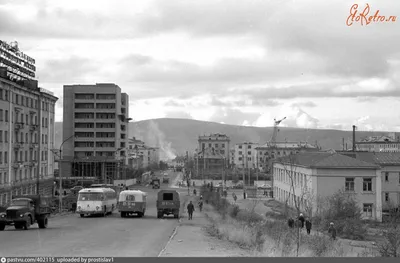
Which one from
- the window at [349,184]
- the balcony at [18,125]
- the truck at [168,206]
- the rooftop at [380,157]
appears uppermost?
the balcony at [18,125]

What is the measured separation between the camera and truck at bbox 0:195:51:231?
1259 inches

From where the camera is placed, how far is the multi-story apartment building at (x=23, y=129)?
2687 inches

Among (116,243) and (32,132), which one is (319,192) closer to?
(116,243)

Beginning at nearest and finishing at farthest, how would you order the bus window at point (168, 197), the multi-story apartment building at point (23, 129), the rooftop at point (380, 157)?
the bus window at point (168, 197) < the rooftop at point (380, 157) < the multi-story apartment building at point (23, 129)

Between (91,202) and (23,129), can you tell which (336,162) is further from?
(23,129)

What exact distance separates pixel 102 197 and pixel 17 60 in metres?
42.9

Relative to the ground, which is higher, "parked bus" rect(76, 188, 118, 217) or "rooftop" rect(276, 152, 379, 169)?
"rooftop" rect(276, 152, 379, 169)

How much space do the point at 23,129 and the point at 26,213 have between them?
151 ft

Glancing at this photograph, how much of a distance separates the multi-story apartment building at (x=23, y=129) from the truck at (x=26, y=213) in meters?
33.0

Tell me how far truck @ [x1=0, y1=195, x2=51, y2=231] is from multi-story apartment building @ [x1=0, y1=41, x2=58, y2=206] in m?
33.0

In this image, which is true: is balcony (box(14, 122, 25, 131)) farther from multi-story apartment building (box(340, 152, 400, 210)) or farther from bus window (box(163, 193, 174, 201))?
multi-story apartment building (box(340, 152, 400, 210))

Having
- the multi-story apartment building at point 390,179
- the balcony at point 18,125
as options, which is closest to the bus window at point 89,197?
the balcony at point 18,125

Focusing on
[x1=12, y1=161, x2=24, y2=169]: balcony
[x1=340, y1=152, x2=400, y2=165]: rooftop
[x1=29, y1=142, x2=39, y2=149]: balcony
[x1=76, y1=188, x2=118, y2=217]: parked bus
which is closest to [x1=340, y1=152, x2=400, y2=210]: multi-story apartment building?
[x1=340, y1=152, x2=400, y2=165]: rooftop

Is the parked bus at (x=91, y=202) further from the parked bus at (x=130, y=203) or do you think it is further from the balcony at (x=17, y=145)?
the balcony at (x=17, y=145)
